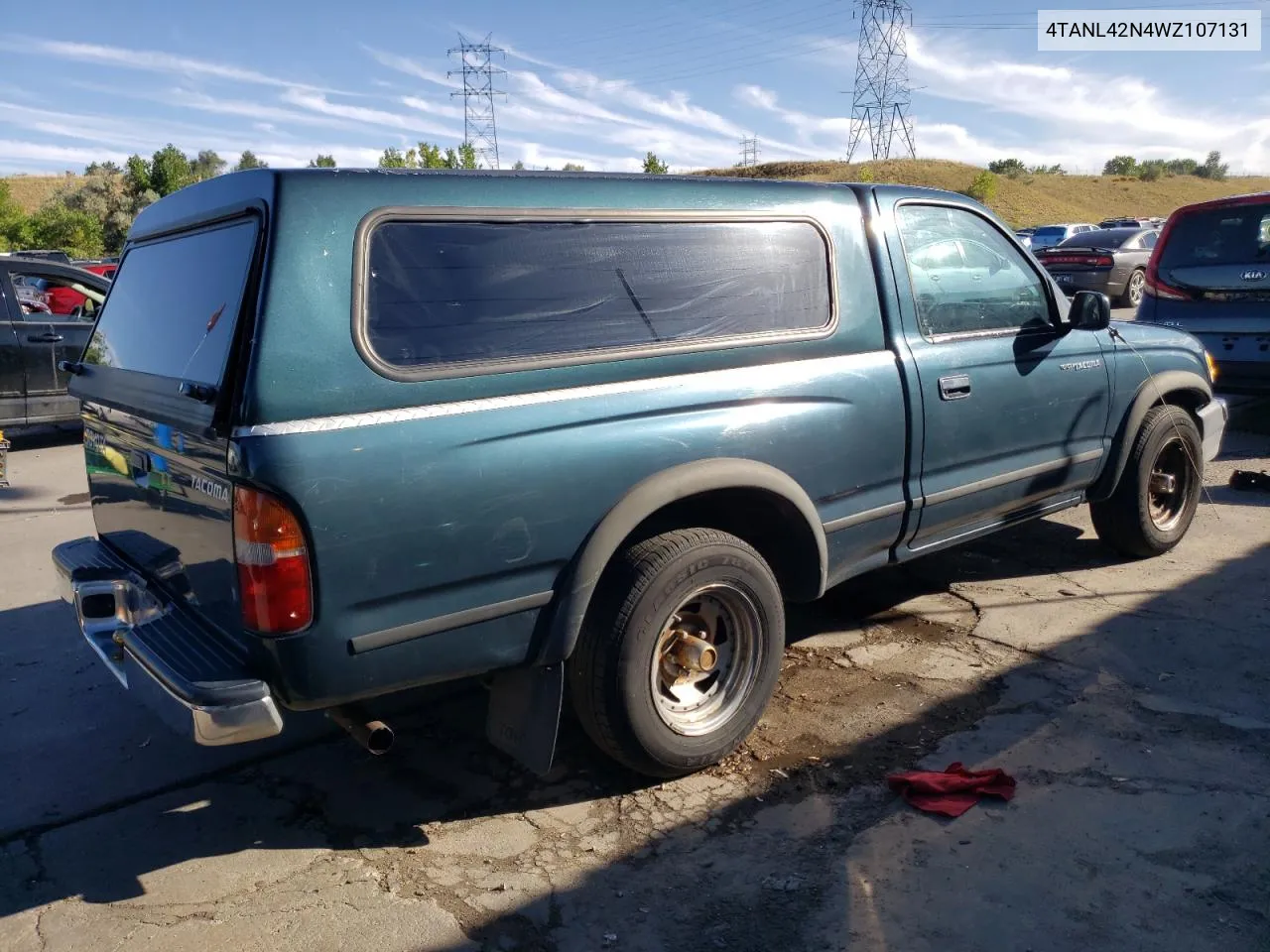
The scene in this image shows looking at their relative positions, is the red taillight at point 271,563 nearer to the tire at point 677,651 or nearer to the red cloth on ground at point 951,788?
the tire at point 677,651

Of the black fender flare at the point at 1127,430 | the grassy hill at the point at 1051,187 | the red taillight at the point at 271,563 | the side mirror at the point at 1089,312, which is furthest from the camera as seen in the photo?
the grassy hill at the point at 1051,187

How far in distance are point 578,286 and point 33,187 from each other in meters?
92.8

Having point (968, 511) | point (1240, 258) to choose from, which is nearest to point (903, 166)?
point (1240, 258)

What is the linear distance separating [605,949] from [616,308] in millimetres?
1870

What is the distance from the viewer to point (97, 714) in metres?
4.09

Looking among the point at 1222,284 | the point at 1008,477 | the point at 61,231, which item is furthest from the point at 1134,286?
the point at 61,231

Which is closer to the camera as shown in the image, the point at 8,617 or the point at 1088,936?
the point at 1088,936

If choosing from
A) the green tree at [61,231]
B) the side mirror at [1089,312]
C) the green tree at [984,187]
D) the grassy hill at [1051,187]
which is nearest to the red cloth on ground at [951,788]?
the side mirror at [1089,312]

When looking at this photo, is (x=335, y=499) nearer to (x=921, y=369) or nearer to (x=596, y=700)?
(x=596, y=700)

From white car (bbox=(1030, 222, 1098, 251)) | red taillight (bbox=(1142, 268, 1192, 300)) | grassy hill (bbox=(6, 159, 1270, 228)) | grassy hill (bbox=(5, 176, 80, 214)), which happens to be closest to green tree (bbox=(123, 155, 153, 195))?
grassy hill (bbox=(6, 159, 1270, 228))

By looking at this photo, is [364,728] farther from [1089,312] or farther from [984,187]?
[984,187]

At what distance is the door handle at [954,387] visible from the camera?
411cm

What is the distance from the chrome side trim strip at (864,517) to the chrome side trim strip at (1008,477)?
19 cm

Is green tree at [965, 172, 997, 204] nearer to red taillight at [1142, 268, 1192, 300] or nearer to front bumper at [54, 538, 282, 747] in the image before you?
red taillight at [1142, 268, 1192, 300]
